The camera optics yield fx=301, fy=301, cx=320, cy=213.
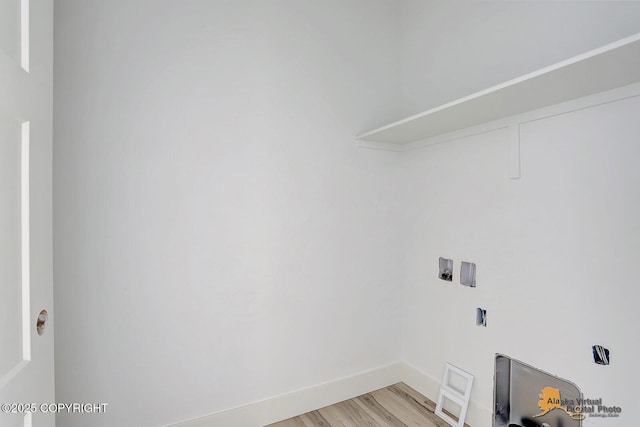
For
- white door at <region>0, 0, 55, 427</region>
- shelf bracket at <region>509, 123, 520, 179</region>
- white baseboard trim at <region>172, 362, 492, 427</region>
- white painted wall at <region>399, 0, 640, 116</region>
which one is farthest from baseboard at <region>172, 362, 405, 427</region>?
white painted wall at <region>399, 0, 640, 116</region>

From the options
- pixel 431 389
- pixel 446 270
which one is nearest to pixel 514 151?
pixel 446 270

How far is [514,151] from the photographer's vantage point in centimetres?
155

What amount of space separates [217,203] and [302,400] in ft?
4.38

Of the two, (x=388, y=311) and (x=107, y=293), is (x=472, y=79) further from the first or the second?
(x=107, y=293)

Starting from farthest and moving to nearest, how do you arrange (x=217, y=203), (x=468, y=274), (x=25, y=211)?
(x=468, y=274), (x=217, y=203), (x=25, y=211)

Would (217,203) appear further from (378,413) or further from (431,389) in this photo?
(431,389)

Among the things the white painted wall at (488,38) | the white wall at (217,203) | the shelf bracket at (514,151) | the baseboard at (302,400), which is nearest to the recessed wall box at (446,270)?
the white wall at (217,203)

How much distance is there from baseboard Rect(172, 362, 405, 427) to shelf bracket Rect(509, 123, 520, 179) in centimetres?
154

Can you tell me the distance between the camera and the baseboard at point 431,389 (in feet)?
5.51

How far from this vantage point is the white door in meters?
0.68

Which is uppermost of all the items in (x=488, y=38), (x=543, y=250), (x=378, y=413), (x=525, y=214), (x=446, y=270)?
(x=488, y=38)

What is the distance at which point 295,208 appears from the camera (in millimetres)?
1893

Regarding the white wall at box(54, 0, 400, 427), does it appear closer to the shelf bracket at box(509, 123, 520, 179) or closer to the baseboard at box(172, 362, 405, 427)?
the baseboard at box(172, 362, 405, 427)

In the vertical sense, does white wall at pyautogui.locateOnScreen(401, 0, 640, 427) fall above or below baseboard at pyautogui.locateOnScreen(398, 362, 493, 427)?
above
